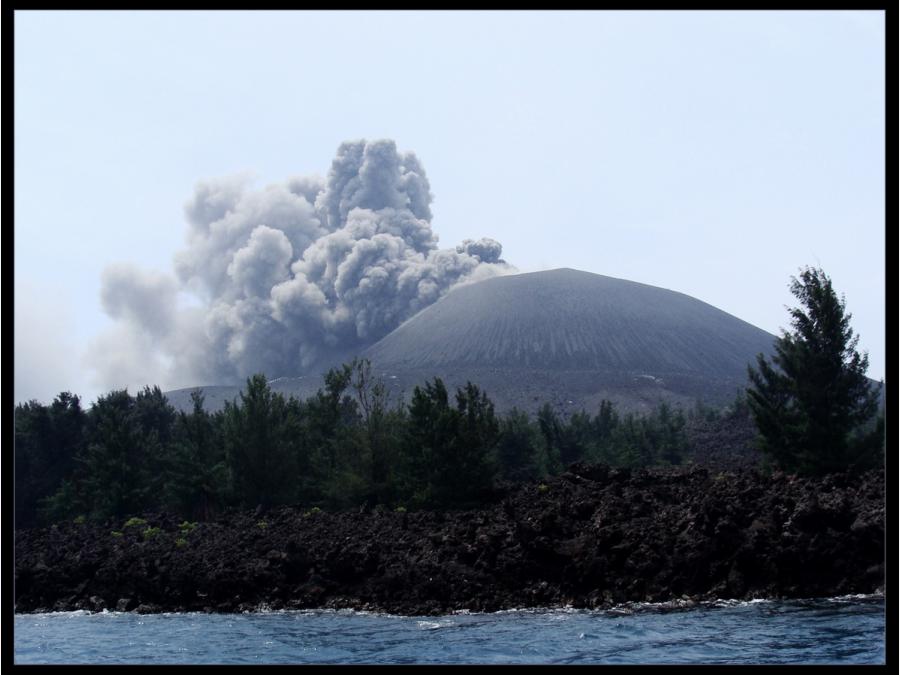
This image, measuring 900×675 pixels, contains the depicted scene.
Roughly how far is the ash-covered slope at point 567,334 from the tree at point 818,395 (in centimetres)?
12259

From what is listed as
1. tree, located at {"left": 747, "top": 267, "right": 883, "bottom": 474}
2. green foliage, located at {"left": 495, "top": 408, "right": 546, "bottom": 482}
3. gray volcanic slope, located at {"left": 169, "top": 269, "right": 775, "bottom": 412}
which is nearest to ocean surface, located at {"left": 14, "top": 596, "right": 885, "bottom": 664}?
tree, located at {"left": 747, "top": 267, "right": 883, "bottom": 474}

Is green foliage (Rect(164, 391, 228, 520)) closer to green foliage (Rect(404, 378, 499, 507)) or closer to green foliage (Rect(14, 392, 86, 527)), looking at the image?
green foliage (Rect(14, 392, 86, 527))

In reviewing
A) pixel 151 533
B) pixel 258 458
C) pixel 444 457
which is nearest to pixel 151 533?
pixel 151 533

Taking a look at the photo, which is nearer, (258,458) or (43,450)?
(258,458)

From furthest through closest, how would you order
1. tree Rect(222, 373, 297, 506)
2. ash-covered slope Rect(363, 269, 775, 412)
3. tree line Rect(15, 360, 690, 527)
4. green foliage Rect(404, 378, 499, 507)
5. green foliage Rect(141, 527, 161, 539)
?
ash-covered slope Rect(363, 269, 775, 412)
tree Rect(222, 373, 297, 506)
tree line Rect(15, 360, 690, 527)
green foliage Rect(141, 527, 161, 539)
green foliage Rect(404, 378, 499, 507)

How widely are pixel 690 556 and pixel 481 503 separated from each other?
583 inches

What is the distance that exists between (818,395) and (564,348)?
449 ft

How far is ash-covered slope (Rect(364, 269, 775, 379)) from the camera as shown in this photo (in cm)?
16750

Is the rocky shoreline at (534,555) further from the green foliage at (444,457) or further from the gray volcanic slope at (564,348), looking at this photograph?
the gray volcanic slope at (564,348)

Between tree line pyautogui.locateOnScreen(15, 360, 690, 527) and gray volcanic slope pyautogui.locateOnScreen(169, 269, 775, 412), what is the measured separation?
76989mm

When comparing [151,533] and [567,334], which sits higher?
[567,334]

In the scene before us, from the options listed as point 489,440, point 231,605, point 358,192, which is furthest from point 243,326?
point 231,605

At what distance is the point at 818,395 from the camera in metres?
37.2

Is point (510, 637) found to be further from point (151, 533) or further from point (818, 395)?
point (151, 533)
